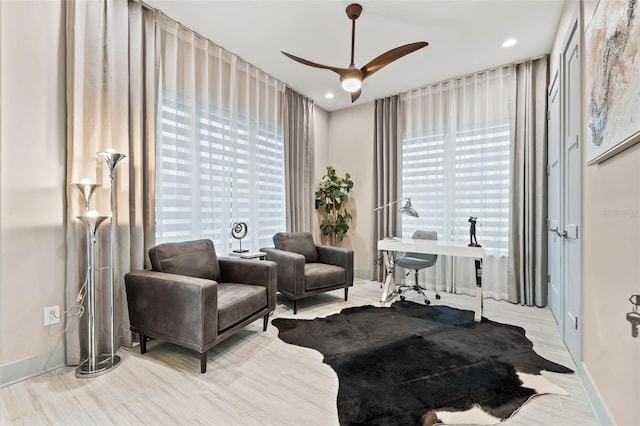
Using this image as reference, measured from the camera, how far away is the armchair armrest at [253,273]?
271 cm

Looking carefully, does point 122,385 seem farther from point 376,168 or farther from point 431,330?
point 376,168

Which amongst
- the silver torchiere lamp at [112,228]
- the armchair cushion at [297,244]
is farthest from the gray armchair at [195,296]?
the armchair cushion at [297,244]

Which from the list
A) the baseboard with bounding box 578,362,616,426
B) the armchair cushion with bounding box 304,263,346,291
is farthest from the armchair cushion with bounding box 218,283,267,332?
the baseboard with bounding box 578,362,616,426

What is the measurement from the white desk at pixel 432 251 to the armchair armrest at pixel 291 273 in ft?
3.55

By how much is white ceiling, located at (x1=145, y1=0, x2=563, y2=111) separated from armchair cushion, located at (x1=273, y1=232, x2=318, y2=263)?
2147 mm

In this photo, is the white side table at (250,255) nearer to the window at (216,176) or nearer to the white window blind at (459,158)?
the window at (216,176)

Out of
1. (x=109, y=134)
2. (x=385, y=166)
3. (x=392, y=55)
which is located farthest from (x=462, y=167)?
(x=109, y=134)

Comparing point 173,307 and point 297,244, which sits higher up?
point 297,244

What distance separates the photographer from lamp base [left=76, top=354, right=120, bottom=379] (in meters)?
1.97

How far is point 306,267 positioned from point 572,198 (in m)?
2.56

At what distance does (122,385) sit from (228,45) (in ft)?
10.8

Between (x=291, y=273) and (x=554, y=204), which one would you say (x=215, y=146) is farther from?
(x=554, y=204)

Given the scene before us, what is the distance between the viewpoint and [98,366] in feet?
6.78

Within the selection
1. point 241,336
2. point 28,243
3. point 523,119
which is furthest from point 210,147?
point 523,119
